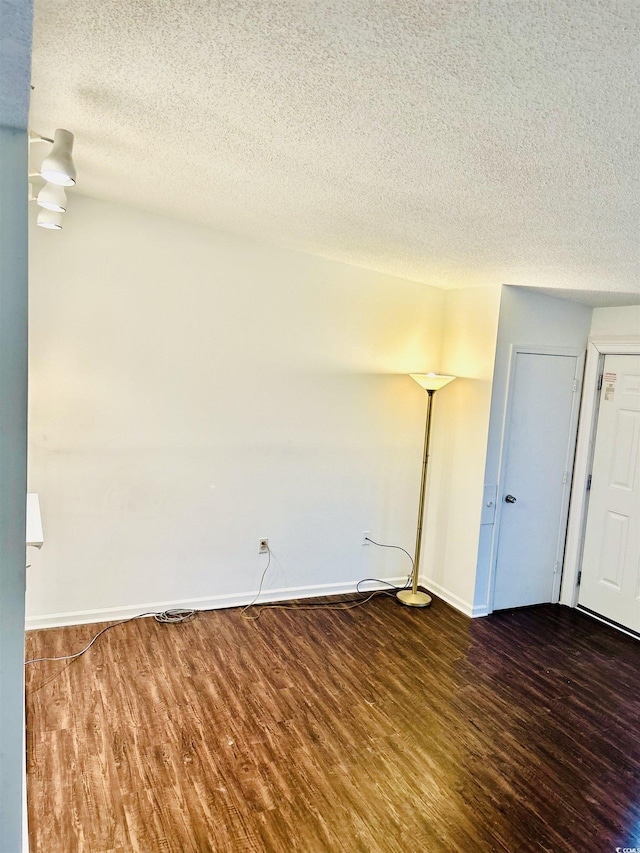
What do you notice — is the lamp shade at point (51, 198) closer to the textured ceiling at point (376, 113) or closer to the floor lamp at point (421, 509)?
the textured ceiling at point (376, 113)

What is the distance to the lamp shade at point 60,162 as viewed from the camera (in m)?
2.19

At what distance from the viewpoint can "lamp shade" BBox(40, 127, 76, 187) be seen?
219 centimetres

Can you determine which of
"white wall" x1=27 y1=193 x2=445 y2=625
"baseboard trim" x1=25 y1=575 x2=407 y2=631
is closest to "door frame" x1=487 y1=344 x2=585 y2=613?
"white wall" x1=27 y1=193 x2=445 y2=625

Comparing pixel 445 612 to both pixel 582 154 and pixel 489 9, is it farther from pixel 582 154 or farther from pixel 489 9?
pixel 489 9

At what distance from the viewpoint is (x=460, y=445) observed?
4.43 m

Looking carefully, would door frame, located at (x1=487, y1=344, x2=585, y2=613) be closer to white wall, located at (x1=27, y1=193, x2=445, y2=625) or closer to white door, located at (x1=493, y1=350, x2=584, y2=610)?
white door, located at (x1=493, y1=350, x2=584, y2=610)

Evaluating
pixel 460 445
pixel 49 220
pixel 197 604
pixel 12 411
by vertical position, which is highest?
pixel 49 220

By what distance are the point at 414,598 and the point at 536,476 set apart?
1305 mm

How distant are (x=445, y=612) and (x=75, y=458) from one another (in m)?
2.79

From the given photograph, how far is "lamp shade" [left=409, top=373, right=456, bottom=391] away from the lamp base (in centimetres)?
159

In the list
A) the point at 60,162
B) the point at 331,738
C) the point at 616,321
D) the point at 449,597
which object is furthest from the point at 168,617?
the point at 616,321

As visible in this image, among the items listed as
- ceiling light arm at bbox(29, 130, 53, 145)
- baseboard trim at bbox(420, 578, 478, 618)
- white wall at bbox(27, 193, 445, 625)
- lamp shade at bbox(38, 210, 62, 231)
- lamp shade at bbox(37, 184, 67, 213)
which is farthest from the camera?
baseboard trim at bbox(420, 578, 478, 618)

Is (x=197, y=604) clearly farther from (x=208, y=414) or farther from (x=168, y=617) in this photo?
(x=208, y=414)

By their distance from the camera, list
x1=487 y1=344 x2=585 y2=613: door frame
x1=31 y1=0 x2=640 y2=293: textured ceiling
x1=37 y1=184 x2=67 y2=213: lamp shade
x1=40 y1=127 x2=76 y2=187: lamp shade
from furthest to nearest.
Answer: x1=487 y1=344 x2=585 y2=613: door frame
x1=37 y1=184 x2=67 y2=213: lamp shade
x1=40 y1=127 x2=76 y2=187: lamp shade
x1=31 y1=0 x2=640 y2=293: textured ceiling
